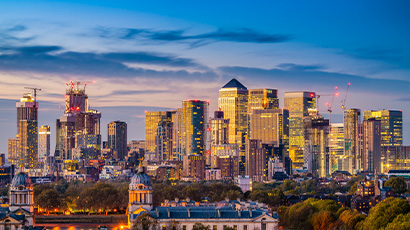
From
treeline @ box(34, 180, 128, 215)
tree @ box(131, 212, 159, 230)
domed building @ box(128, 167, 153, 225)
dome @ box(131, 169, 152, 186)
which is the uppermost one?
dome @ box(131, 169, 152, 186)

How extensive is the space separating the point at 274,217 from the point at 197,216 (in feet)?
32.3

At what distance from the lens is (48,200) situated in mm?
189625

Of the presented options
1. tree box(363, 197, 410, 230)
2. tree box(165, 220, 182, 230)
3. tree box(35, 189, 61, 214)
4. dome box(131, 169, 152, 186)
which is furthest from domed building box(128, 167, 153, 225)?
tree box(35, 189, 61, 214)

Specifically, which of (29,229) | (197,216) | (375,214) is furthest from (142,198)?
(375,214)

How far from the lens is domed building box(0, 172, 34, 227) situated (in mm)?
121312

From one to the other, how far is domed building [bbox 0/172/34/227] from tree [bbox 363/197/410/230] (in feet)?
141

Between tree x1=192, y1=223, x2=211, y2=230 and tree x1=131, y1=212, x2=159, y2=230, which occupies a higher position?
tree x1=131, y1=212, x2=159, y2=230

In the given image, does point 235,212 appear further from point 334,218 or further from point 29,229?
point 29,229

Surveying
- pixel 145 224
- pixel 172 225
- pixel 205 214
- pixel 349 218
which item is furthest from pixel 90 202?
pixel 145 224

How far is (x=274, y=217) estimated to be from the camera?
124 metres

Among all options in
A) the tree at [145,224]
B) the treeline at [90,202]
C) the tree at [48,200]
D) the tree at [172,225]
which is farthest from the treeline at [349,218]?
the tree at [48,200]

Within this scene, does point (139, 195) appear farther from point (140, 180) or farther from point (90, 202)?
point (90, 202)

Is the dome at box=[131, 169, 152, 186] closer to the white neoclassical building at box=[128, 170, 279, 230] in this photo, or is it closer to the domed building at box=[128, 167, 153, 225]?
the domed building at box=[128, 167, 153, 225]

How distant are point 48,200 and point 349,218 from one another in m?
77.5
